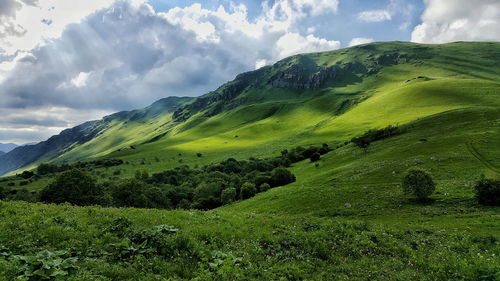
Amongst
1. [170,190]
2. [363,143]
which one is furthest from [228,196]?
[363,143]

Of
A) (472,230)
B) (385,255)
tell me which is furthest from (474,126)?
(385,255)

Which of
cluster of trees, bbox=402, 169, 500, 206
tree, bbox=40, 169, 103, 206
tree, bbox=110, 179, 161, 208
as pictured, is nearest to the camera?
cluster of trees, bbox=402, 169, 500, 206

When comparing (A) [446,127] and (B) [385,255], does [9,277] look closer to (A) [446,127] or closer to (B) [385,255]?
(B) [385,255]

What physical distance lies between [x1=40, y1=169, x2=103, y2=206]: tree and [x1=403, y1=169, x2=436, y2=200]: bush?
180 ft

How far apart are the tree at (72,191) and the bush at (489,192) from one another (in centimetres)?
6191

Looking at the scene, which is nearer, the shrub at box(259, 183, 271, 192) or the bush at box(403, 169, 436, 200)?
the bush at box(403, 169, 436, 200)

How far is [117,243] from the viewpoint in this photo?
506 inches

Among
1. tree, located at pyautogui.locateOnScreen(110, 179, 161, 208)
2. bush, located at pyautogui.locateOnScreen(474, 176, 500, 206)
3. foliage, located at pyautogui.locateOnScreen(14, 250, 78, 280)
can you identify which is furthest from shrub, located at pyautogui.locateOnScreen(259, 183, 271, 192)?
foliage, located at pyautogui.locateOnScreen(14, 250, 78, 280)

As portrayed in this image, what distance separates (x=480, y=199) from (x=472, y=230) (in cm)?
1336

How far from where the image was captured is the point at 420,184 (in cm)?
3806

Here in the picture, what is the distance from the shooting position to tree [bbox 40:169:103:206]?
51250 mm

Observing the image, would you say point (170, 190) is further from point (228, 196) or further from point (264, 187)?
point (264, 187)

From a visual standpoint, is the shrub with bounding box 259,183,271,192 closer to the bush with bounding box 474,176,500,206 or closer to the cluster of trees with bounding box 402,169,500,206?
the cluster of trees with bounding box 402,169,500,206

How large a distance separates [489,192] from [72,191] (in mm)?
66639
